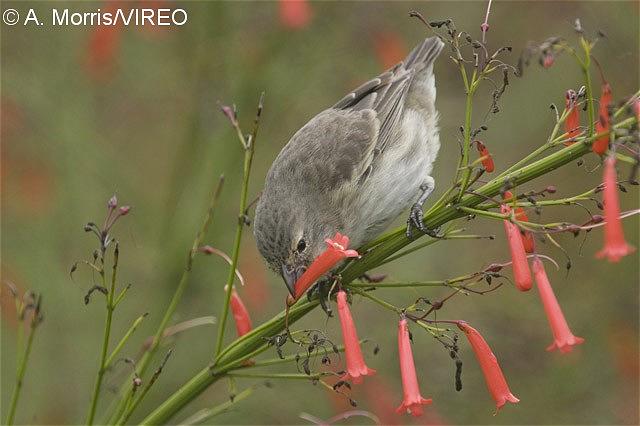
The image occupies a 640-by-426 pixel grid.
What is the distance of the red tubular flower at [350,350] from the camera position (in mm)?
3302

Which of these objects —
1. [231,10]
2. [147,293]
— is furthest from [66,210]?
[231,10]

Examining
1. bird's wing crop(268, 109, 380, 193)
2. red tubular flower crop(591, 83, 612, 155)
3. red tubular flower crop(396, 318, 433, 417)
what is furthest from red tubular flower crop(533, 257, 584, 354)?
bird's wing crop(268, 109, 380, 193)

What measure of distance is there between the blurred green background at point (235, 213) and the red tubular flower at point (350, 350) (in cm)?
331

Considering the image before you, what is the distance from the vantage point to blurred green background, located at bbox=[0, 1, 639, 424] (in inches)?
274

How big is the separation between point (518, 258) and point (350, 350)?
2.47ft

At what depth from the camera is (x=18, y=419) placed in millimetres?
7230

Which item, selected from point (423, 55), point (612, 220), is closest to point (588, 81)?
point (612, 220)

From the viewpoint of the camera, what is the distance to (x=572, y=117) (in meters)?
3.22

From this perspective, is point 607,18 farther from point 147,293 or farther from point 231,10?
point 147,293

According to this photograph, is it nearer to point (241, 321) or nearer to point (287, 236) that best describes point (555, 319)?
point (241, 321)

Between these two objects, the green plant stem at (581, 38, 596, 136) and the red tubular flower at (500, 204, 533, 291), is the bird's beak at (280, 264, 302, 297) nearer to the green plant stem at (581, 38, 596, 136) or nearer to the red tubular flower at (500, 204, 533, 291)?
the red tubular flower at (500, 204, 533, 291)

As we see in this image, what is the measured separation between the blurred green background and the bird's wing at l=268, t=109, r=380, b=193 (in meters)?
1.14

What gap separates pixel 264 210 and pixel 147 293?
2.87 m

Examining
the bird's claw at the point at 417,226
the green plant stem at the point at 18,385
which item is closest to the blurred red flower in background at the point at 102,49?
the bird's claw at the point at 417,226
